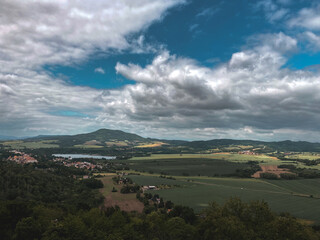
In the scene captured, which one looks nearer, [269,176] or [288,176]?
[288,176]

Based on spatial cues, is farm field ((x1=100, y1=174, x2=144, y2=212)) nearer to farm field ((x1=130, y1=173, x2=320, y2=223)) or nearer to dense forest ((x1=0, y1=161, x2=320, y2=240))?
farm field ((x1=130, y1=173, x2=320, y2=223))

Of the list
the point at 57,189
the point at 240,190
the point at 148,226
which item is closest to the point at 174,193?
the point at 240,190

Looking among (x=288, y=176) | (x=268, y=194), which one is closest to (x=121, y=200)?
(x=268, y=194)

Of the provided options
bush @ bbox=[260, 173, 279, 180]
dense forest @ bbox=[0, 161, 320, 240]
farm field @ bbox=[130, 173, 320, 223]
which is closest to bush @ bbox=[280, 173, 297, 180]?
bush @ bbox=[260, 173, 279, 180]

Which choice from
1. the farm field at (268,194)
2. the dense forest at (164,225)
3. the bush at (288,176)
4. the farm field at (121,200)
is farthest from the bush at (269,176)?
the dense forest at (164,225)

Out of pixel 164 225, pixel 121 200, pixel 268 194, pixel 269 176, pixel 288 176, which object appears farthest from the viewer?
pixel 269 176

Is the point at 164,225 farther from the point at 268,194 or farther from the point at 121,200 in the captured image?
the point at 268,194

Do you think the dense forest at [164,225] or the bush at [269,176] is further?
the bush at [269,176]

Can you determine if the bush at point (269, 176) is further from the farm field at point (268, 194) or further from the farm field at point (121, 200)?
the farm field at point (121, 200)

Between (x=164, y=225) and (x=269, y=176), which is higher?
(x=164, y=225)
